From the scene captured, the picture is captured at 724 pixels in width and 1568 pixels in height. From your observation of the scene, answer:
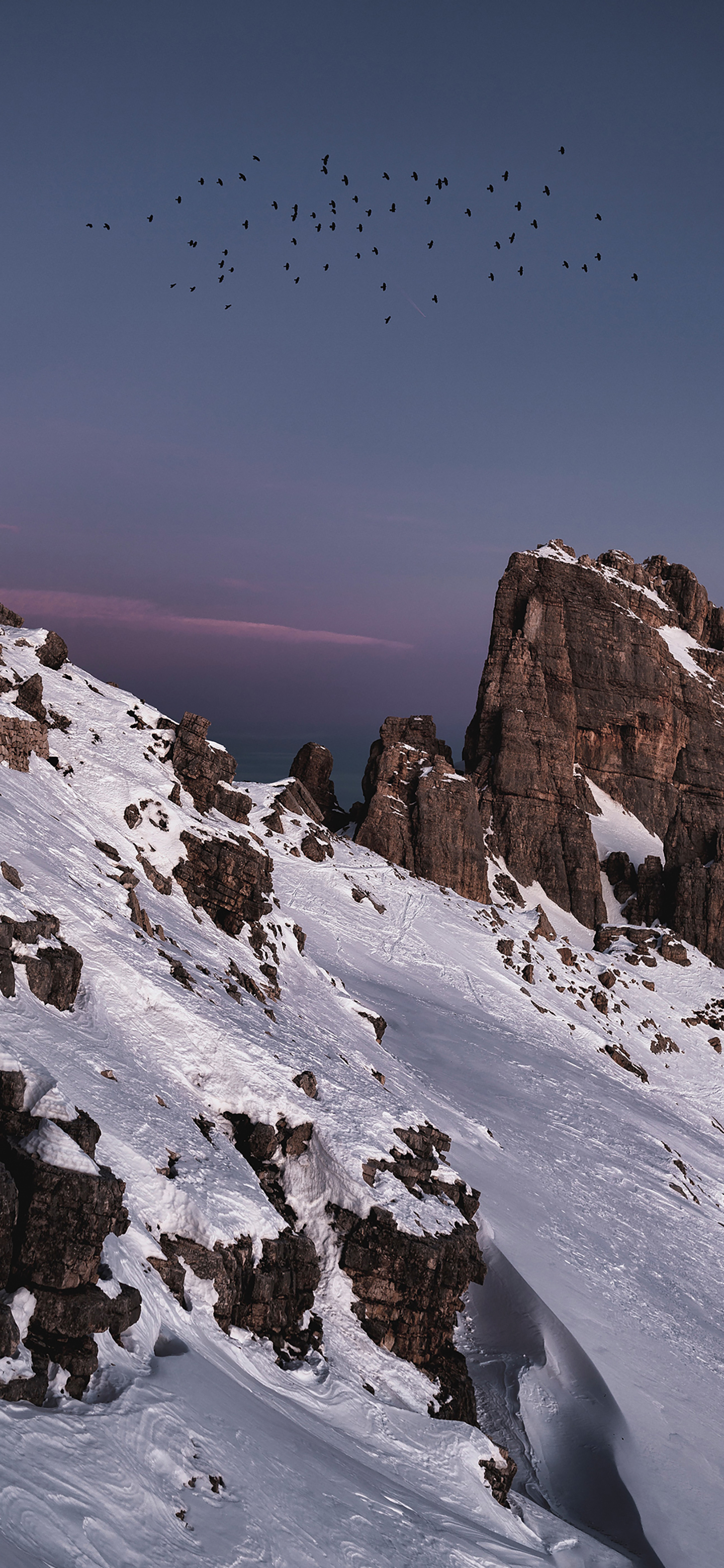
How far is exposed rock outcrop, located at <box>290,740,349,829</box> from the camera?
10175 cm

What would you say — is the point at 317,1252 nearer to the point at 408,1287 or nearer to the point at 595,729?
the point at 408,1287

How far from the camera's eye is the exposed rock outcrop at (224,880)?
127 feet

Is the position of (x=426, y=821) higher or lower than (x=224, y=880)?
higher

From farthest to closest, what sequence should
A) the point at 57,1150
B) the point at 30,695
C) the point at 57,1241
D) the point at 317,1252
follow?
the point at 30,695 → the point at 317,1252 → the point at 57,1150 → the point at 57,1241

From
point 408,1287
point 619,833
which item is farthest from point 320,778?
point 408,1287

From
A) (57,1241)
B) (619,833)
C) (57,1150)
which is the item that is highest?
(619,833)

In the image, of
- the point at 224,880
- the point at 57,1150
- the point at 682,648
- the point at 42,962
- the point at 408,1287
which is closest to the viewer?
the point at 57,1150

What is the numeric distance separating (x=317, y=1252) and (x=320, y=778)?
8311cm

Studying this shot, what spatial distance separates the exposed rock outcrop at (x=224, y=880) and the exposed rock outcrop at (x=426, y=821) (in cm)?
4719

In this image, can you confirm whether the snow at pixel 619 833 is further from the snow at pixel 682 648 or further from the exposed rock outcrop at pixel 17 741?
the exposed rock outcrop at pixel 17 741

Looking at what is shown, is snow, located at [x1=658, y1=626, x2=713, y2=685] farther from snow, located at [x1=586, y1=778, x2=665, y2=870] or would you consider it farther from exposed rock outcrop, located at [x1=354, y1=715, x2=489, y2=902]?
exposed rock outcrop, located at [x1=354, y1=715, x2=489, y2=902]

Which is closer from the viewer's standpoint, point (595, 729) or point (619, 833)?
point (619, 833)

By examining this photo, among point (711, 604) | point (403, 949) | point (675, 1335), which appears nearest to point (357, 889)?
point (403, 949)

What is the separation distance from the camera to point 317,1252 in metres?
21.3
